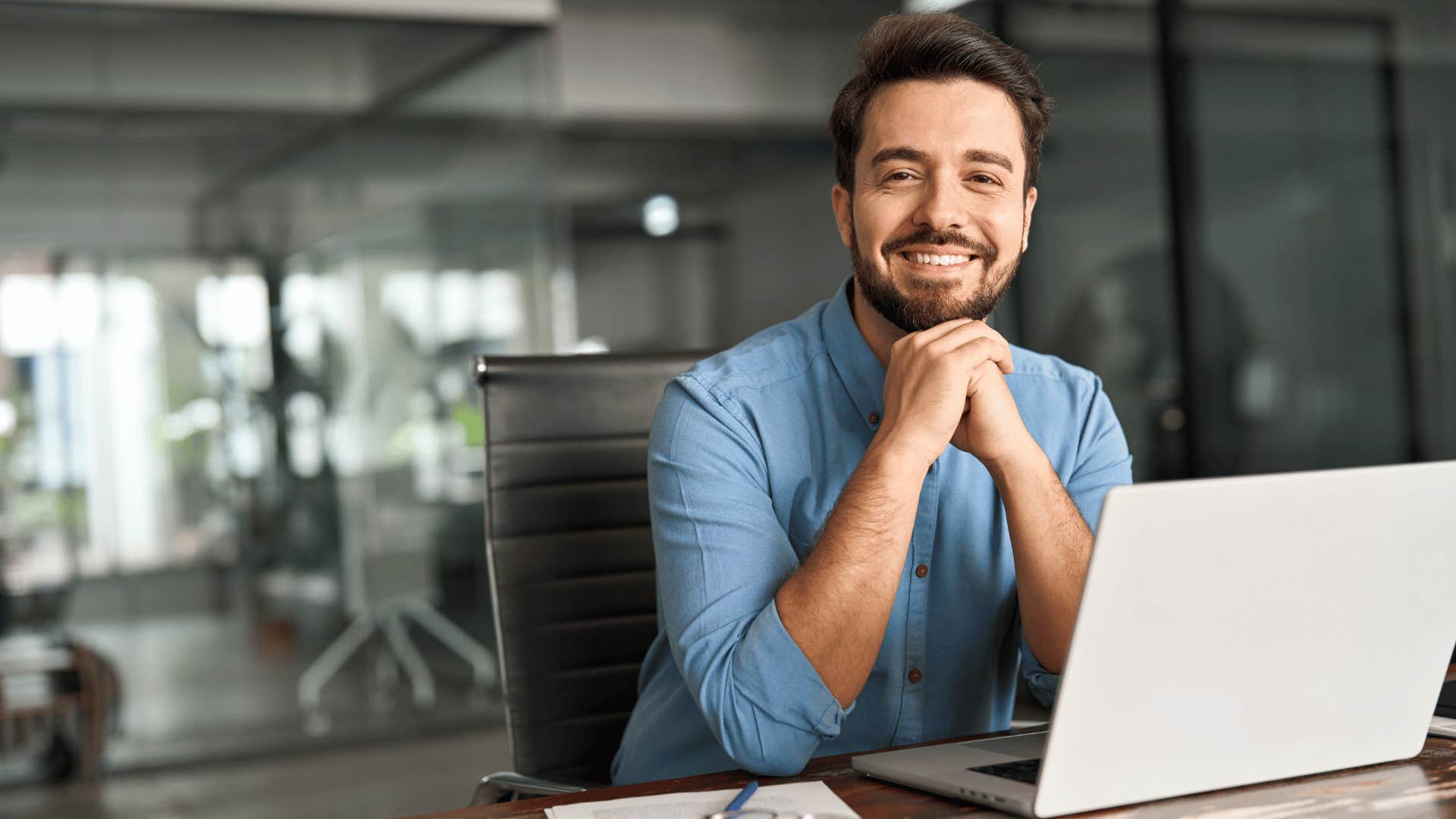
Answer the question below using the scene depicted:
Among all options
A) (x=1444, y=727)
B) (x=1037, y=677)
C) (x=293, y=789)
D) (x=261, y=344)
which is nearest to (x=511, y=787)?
(x=1037, y=677)

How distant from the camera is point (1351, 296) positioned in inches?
144

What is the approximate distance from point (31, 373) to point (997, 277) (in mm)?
4085

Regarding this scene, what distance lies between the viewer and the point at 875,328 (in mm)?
1452

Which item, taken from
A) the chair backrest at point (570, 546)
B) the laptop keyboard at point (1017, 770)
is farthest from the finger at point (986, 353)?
the chair backrest at point (570, 546)

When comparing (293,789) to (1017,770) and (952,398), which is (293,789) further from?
(1017,770)

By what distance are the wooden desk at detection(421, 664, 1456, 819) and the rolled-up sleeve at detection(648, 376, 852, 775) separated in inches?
2.1

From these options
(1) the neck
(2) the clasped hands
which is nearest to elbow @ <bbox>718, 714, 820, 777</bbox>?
(2) the clasped hands

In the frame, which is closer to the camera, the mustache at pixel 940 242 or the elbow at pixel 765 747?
the elbow at pixel 765 747

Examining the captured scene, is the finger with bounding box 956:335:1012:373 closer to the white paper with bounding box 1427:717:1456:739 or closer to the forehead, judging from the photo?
the forehead

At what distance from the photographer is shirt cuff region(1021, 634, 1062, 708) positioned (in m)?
1.33

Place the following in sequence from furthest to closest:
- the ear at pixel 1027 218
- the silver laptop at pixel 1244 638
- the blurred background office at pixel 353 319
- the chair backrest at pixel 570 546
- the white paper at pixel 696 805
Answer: the blurred background office at pixel 353 319, the chair backrest at pixel 570 546, the ear at pixel 1027 218, the white paper at pixel 696 805, the silver laptop at pixel 1244 638

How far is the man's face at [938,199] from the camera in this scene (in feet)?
4.49

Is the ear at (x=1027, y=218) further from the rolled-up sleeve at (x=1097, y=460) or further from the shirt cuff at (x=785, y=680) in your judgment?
the shirt cuff at (x=785, y=680)

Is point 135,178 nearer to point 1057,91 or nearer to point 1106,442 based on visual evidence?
point 1057,91
